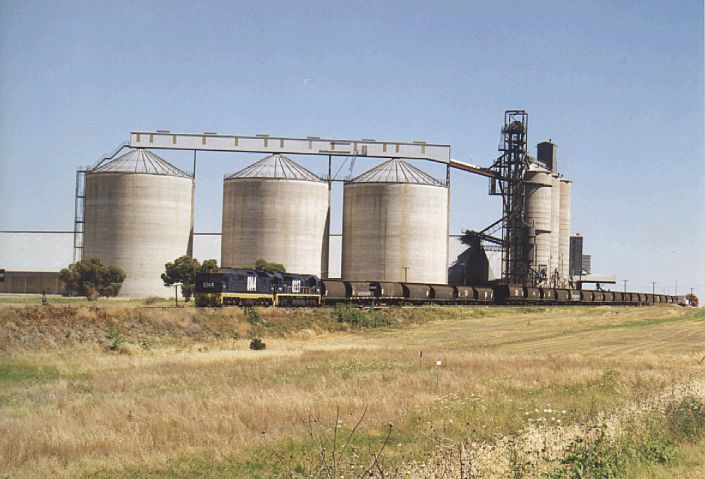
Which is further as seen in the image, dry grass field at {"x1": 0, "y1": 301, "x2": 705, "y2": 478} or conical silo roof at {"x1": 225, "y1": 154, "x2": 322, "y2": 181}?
conical silo roof at {"x1": 225, "y1": 154, "x2": 322, "y2": 181}

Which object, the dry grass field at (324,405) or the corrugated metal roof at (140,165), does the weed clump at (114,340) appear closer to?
the dry grass field at (324,405)

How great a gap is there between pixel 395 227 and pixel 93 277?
3901 centimetres

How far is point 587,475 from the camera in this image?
44.1 feet

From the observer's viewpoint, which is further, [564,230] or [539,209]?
[564,230]

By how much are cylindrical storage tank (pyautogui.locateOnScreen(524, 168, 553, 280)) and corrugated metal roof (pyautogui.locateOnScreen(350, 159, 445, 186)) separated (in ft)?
58.3

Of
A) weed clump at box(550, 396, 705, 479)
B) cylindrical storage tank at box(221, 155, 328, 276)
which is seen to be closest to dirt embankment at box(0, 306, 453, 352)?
weed clump at box(550, 396, 705, 479)

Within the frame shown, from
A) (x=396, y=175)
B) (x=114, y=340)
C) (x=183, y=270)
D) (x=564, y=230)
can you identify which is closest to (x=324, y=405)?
(x=114, y=340)

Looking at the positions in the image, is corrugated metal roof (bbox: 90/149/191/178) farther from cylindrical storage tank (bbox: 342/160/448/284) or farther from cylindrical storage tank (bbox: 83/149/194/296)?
cylindrical storage tank (bbox: 342/160/448/284)

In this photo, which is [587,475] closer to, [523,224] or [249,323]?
[249,323]

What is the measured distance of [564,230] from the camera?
5325 inches

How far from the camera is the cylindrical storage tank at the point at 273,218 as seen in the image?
9912 centimetres

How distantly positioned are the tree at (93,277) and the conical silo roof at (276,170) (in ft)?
70.3

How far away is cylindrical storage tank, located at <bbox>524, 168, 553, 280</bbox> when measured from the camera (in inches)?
4653

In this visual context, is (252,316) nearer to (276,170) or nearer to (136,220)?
(136,220)
